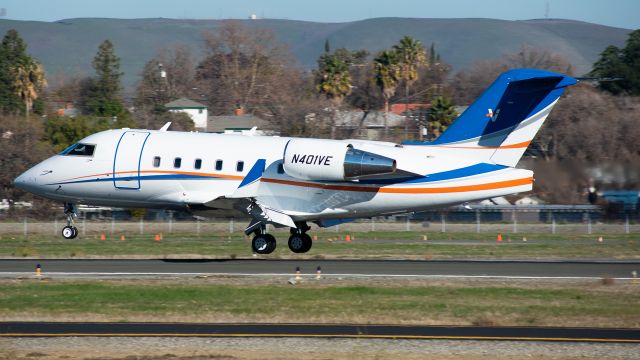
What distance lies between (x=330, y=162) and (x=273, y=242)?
3591mm

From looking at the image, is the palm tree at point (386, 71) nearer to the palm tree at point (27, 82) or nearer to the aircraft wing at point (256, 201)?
the palm tree at point (27, 82)

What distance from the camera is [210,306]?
20344mm

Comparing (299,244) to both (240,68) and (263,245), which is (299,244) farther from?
(240,68)

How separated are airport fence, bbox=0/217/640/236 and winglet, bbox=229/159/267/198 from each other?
14.9 meters

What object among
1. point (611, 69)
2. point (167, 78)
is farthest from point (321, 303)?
point (167, 78)

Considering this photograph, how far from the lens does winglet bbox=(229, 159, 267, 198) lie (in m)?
29.7

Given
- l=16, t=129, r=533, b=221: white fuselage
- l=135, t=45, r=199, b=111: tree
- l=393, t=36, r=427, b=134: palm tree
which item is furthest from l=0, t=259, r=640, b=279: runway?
l=135, t=45, r=199, b=111: tree

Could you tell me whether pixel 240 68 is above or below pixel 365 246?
above

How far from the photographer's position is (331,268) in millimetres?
27125

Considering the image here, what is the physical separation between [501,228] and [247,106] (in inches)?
2866

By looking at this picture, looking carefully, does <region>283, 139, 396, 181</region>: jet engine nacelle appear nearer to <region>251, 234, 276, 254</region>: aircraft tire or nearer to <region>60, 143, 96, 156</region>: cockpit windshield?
<region>251, 234, 276, 254</region>: aircraft tire

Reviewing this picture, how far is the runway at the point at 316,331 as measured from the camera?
17297 millimetres

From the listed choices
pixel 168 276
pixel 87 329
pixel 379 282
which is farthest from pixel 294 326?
pixel 168 276

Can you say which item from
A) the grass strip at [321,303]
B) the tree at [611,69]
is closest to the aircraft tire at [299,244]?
the grass strip at [321,303]
